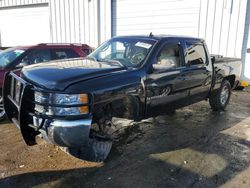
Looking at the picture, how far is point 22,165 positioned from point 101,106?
1.48m

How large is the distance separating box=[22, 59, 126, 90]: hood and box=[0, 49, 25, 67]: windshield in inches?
83.5

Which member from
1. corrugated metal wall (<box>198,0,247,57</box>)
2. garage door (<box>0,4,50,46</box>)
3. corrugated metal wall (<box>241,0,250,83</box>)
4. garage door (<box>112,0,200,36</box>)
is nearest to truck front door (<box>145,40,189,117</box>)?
corrugated metal wall (<box>198,0,247,57</box>)

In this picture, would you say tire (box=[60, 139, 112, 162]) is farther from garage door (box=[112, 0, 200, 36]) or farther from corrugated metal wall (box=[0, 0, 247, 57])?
garage door (box=[112, 0, 200, 36])

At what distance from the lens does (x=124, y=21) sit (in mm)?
11469

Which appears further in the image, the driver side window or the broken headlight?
the driver side window

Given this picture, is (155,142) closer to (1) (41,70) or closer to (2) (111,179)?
(2) (111,179)

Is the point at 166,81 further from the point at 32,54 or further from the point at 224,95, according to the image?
the point at 32,54

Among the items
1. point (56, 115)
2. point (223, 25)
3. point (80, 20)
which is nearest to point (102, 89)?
point (56, 115)

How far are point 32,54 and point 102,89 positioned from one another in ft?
10.8

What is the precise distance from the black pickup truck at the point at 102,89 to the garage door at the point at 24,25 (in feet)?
33.7

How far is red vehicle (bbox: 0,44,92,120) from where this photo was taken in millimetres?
5741

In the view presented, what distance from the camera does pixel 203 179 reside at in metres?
3.56

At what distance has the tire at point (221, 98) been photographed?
6586 millimetres

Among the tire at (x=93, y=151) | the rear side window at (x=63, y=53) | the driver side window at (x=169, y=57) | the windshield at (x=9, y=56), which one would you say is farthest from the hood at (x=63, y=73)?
the rear side window at (x=63, y=53)
